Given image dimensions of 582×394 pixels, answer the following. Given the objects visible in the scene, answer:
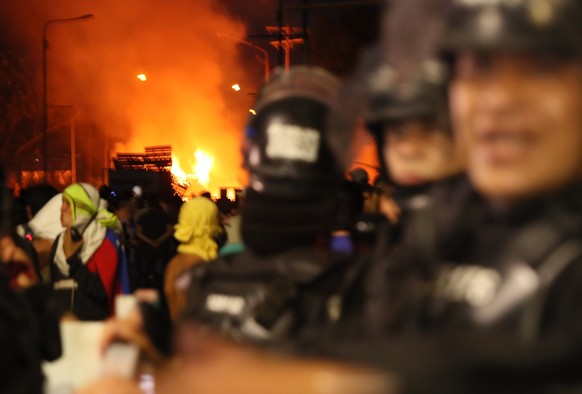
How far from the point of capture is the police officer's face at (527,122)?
4.11ft

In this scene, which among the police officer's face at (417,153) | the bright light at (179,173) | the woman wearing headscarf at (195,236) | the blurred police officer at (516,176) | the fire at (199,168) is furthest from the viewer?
the fire at (199,168)

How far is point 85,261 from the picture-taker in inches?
298

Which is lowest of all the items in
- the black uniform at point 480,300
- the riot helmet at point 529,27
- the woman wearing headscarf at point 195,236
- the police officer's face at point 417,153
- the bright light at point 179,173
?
the woman wearing headscarf at point 195,236

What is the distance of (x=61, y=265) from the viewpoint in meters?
7.58

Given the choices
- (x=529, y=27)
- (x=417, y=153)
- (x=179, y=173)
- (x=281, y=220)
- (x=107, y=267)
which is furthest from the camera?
(x=179, y=173)

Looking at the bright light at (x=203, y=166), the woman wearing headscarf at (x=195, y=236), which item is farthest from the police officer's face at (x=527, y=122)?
the bright light at (x=203, y=166)

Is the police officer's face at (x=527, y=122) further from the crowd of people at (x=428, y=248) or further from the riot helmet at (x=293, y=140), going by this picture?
the riot helmet at (x=293, y=140)

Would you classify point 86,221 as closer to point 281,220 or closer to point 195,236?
point 195,236

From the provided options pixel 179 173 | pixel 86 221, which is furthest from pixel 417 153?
pixel 179 173

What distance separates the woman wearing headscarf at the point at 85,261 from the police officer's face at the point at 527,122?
6363 millimetres

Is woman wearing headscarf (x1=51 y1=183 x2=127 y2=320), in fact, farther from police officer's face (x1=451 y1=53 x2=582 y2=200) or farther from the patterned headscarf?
police officer's face (x1=451 y1=53 x2=582 y2=200)

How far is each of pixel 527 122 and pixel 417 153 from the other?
745 mm

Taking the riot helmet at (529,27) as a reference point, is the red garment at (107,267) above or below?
below

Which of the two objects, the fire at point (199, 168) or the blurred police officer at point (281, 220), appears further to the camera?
the fire at point (199, 168)
